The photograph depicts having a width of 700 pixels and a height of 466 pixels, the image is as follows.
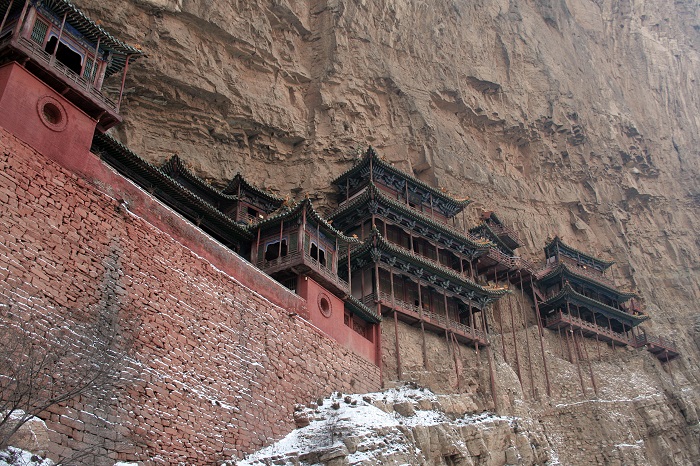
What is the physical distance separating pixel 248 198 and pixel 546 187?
73.7 ft

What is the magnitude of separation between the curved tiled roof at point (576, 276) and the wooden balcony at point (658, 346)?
2705mm

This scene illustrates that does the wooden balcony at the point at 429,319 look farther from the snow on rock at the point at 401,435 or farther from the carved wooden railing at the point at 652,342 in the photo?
the carved wooden railing at the point at 652,342

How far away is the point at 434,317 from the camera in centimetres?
2838

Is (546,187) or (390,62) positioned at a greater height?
(390,62)

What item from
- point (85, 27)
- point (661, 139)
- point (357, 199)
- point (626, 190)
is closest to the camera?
point (85, 27)

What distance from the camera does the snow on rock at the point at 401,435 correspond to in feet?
52.8

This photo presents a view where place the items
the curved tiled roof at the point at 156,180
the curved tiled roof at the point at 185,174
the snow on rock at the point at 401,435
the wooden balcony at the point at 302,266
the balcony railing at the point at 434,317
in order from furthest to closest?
1. the balcony railing at the point at 434,317
2. the curved tiled roof at the point at 185,174
3. the wooden balcony at the point at 302,266
4. the curved tiled roof at the point at 156,180
5. the snow on rock at the point at 401,435

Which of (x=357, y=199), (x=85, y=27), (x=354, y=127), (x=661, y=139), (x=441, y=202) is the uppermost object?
(x=661, y=139)

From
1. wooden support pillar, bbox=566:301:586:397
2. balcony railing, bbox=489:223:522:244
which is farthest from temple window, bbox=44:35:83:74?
wooden support pillar, bbox=566:301:586:397

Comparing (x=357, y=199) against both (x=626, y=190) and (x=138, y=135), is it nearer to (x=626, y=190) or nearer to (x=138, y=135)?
(x=138, y=135)

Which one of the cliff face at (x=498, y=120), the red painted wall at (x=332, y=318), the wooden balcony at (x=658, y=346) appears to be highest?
the cliff face at (x=498, y=120)

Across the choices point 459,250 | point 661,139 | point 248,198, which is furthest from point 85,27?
point 661,139

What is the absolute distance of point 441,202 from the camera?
34781mm

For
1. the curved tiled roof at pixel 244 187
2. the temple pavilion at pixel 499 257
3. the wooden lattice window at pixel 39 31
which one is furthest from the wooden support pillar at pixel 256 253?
the temple pavilion at pixel 499 257
